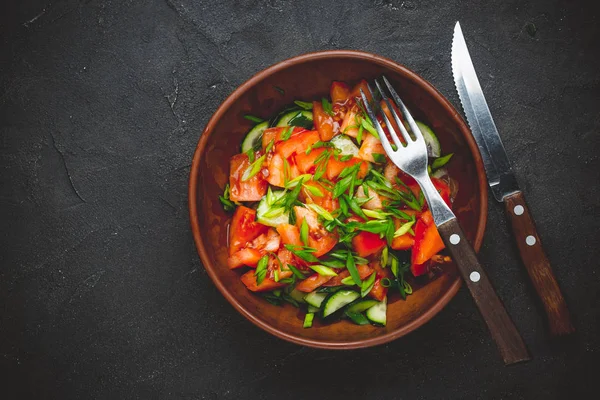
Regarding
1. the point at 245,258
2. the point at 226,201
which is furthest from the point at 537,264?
the point at 226,201

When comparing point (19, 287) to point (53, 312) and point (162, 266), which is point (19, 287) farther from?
point (162, 266)

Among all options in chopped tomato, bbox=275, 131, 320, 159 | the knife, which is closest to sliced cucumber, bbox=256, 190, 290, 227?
chopped tomato, bbox=275, 131, 320, 159

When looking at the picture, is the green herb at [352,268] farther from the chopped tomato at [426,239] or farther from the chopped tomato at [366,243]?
the chopped tomato at [426,239]

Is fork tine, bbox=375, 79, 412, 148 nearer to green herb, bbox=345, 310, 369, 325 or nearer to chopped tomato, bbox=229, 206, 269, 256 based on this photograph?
chopped tomato, bbox=229, 206, 269, 256

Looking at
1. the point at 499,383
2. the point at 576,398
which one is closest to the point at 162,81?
the point at 499,383

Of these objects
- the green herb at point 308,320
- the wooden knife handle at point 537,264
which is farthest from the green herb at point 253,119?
the wooden knife handle at point 537,264

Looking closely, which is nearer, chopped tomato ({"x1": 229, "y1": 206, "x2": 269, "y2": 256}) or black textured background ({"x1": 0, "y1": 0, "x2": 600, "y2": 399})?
chopped tomato ({"x1": 229, "y1": 206, "x2": 269, "y2": 256})
